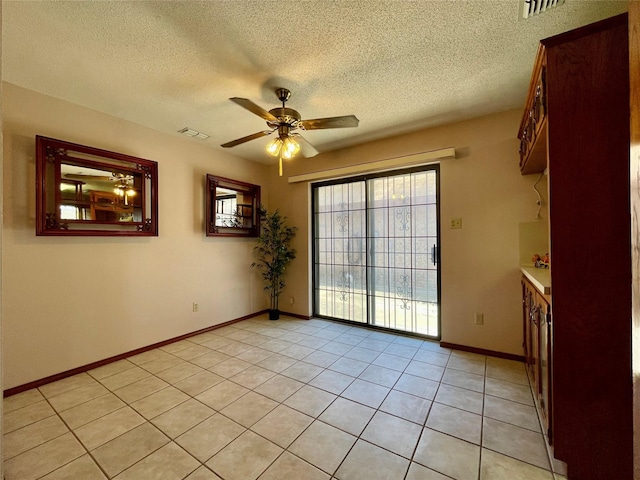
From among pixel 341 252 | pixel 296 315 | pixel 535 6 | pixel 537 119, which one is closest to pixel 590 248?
pixel 537 119

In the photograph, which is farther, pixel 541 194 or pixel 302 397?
pixel 541 194

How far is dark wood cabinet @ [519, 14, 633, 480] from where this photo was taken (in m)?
1.27

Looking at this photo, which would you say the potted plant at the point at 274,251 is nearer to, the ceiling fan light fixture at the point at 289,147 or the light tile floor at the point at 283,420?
the light tile floor at the point at 283,420

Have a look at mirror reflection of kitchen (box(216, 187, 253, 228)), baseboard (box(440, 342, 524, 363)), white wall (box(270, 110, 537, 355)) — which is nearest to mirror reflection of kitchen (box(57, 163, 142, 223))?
mirror reflection of kitchen (box(216, 187, 253, 228))

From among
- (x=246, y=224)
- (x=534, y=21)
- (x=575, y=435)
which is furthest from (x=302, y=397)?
(x=534, y=21)

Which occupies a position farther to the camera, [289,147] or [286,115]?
[289,147]

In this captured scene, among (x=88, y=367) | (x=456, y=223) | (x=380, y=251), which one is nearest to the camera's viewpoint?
(x=88, y=367)

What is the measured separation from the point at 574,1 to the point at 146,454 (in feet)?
11.8

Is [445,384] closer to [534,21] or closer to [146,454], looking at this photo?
[146,454]

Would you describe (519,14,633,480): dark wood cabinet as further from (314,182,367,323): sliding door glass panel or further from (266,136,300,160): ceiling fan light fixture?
(314,182,367,323): sliding door glass panel

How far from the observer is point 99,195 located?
2676 mm

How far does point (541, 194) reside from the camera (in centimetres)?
267

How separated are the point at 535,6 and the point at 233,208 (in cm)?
366

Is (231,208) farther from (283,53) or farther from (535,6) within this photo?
(535,6)
